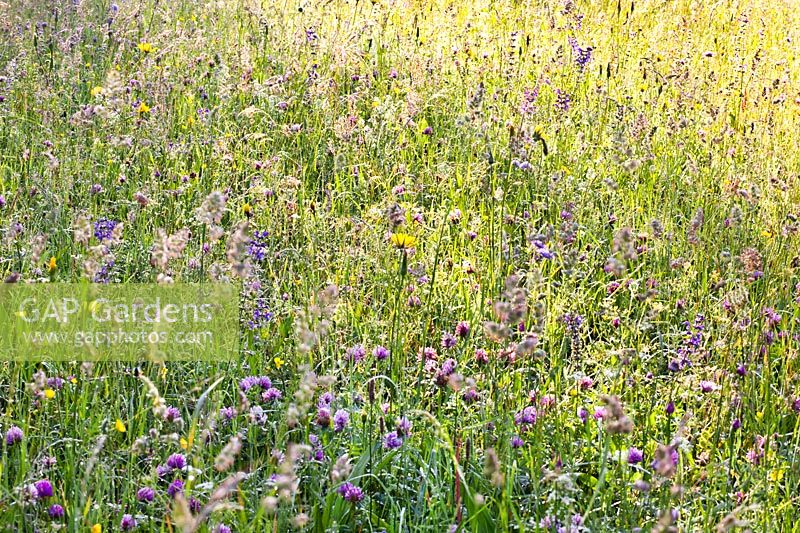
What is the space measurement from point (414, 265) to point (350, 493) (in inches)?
45.0

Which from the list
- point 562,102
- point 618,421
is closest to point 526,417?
point 618,421

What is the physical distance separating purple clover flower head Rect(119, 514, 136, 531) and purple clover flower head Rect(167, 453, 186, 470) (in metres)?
0.14

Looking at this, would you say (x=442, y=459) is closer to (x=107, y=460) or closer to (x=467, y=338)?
(x=467, y=338)

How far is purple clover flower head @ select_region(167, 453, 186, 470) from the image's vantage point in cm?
178

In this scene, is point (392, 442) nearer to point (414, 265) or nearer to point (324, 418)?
point (324, 418)

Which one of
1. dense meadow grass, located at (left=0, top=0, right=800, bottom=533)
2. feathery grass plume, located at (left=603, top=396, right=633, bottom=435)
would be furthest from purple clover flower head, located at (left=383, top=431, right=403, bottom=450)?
feathery grass plume, located at (left=603, top=396, right=633, bottom=435)

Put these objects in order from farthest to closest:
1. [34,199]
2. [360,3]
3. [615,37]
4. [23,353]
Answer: [360,3] < [615,37] < [34,199] < [23,353]

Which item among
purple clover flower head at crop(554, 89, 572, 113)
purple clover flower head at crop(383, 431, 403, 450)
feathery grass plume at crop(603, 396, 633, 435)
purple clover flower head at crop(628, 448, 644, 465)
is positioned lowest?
purple clover flower head at crop(628, 448, 644, 465)

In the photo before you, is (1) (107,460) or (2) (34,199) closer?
(1) (107,460)

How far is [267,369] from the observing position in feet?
7.88

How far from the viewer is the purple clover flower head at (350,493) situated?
1753 millimetres

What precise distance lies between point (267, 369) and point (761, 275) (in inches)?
62.9

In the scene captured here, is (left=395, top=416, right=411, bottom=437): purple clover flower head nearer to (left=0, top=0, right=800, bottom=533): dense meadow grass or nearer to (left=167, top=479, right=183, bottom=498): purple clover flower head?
(left=0, top=0, right=800, bottom=533): dense meadow grass

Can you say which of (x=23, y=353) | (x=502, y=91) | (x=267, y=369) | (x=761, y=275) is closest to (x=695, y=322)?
(x=761, y=275)
